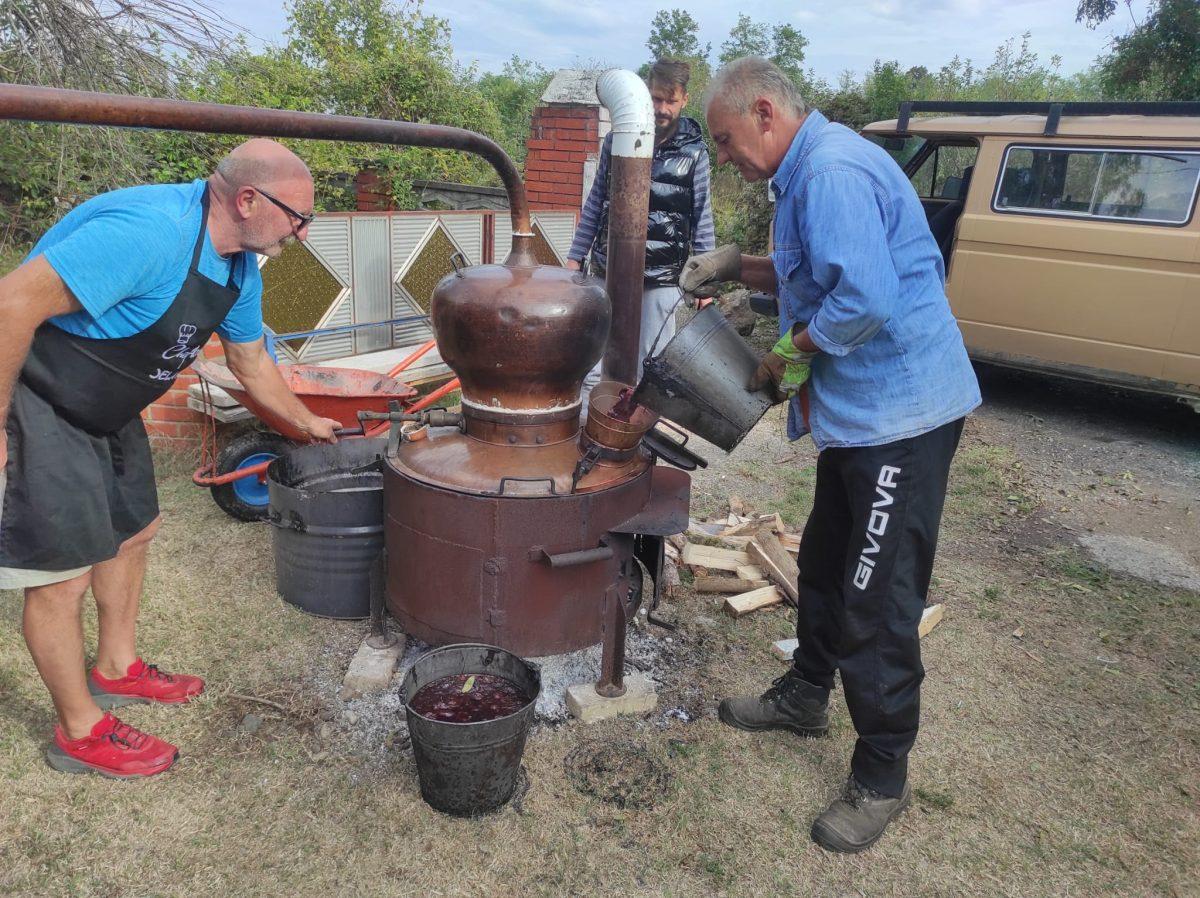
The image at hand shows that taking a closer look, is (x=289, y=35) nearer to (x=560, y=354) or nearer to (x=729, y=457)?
(x=729, y=457)

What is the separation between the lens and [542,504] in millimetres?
2719

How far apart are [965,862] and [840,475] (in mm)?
1234

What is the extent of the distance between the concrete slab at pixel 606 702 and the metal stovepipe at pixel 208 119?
1.92 metres

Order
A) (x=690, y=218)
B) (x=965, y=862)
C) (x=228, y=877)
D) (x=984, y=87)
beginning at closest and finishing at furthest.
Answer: (x=228, y=877)
(x=965, y=862)
(x=690, y=218)
(x=984, y=87)

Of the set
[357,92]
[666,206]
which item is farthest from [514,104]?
[666,206]

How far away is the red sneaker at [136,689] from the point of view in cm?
298

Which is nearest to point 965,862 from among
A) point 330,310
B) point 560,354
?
point 560,354

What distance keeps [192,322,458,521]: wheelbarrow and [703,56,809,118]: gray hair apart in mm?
2312

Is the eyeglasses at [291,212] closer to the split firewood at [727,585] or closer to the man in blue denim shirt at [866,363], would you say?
the man in blue denim shirt at [866,363]

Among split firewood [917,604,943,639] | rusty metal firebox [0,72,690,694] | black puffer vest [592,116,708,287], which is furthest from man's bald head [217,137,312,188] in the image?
split firewood [917,604,943,639]

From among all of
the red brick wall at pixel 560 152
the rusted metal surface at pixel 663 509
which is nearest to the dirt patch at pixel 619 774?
the rusted metal surface at pixel 663 509

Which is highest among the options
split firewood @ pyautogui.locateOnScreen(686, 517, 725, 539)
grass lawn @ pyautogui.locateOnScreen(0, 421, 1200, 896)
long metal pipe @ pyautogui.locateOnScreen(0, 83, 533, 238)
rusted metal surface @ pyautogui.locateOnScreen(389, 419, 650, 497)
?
long metal pipe @ pyautogui.locateOnScreen(0, 83, 533, 238)

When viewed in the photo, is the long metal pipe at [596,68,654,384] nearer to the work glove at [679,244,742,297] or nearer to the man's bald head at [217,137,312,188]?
the work glove at [679,244,742,297]

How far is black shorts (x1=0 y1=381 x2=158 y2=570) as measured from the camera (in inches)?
90.0
